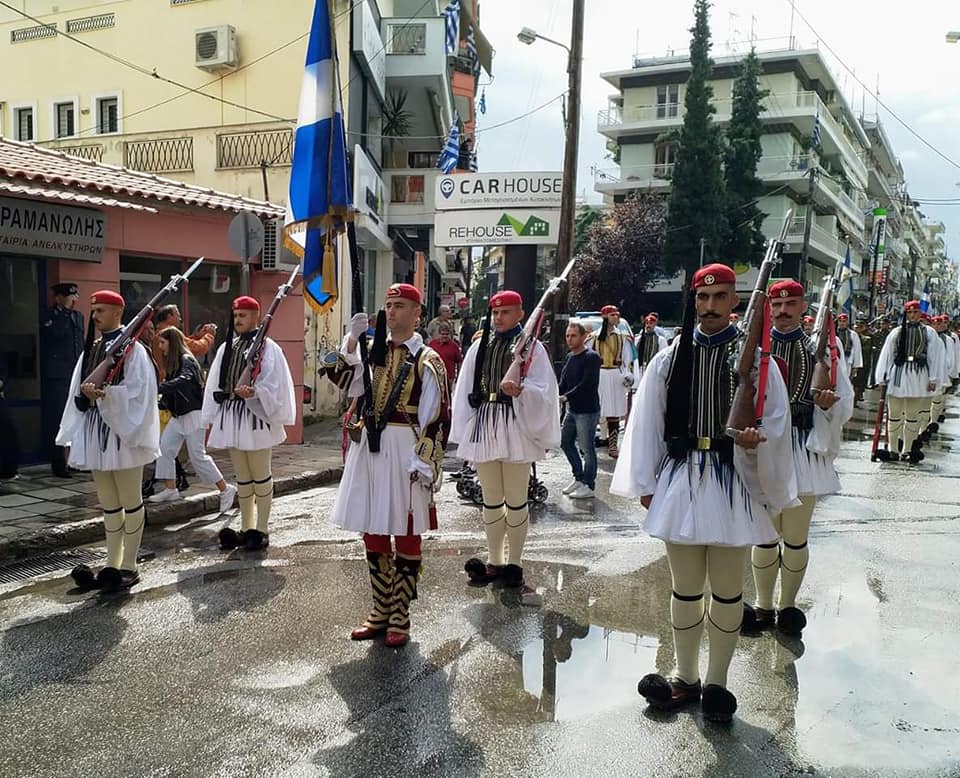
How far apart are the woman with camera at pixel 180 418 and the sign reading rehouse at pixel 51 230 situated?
92.8 inches

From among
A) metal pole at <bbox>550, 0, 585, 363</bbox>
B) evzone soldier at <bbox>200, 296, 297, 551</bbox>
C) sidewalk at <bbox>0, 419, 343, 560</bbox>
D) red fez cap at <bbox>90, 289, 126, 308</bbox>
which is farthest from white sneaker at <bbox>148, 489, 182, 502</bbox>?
metal pole at <bbox>550, 0, 585, 363</bbox>

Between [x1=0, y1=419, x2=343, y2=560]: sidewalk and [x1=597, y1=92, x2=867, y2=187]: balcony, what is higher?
[x1=597, y1=92, x2=867, y2=187]: balcony

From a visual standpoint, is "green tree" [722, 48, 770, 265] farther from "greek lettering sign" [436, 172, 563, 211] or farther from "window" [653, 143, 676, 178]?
"greek lettering sign" [436, 172, 563, 211]

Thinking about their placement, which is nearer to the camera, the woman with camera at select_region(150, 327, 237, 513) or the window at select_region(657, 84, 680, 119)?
the woman with camera at select_region(150, 327, 237, 513)

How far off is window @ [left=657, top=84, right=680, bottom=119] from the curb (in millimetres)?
47571

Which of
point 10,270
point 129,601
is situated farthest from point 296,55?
point 129,601

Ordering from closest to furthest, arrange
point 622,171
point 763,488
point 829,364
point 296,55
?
point 763,488
point 829,364
point 296,55
point 622,171

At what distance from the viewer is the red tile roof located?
9.41 meters

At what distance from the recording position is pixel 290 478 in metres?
9.62

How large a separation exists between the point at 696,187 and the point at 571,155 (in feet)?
94.3

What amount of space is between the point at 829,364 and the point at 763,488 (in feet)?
6.10

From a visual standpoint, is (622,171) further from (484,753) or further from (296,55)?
(484,753)

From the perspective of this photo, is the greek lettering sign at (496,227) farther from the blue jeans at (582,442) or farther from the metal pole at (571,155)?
the blue jeans at (582,442)

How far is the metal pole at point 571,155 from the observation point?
16234 millimetres
